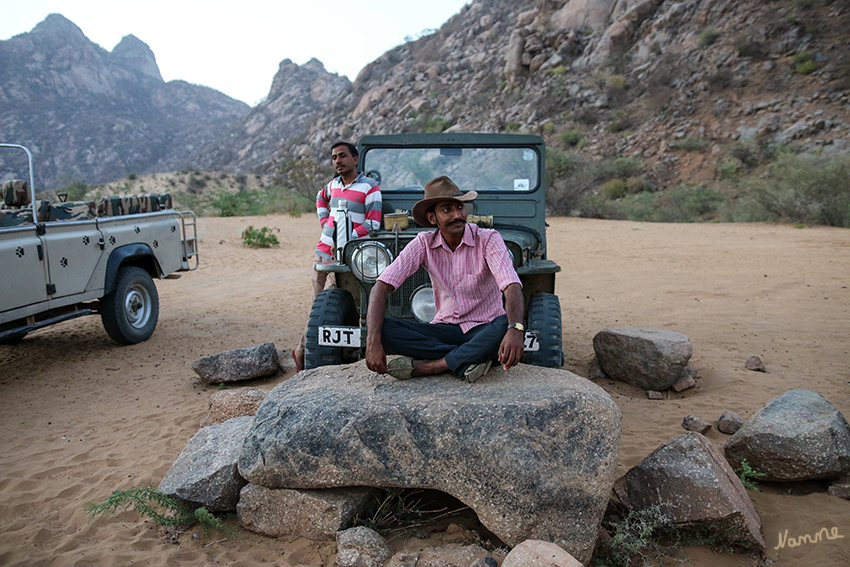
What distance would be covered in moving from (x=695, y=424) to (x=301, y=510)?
2531 millimetres

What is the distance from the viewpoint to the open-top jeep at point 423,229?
146 inches

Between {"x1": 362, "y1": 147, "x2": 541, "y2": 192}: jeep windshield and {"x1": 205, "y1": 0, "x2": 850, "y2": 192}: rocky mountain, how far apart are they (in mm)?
19229

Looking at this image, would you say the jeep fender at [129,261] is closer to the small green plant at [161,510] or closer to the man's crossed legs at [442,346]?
the small green plant at [161,510]

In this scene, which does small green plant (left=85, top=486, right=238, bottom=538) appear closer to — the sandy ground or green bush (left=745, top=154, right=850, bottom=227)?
the sandy ground

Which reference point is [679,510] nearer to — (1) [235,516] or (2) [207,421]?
Answer: (1) [235,516]

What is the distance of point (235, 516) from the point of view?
8.90 feet

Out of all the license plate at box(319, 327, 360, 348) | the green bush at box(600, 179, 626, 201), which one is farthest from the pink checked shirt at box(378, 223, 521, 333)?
the green bush at box(600, 179, 626, 201)

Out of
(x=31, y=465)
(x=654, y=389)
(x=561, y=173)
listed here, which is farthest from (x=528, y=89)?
(x=31, y=465)

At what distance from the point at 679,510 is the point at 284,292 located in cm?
756

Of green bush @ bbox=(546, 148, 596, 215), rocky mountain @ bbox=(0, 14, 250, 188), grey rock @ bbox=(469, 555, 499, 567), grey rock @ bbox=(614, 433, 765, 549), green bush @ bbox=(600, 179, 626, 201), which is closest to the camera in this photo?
grey rock @ bbox=(469, 555, 499, 567)

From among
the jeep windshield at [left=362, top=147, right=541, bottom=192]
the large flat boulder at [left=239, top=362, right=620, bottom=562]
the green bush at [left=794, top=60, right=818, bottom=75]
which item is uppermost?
the green bush at [left=794, top=60, right=818, bottom=75]

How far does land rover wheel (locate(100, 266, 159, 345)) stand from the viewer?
19.3 feet

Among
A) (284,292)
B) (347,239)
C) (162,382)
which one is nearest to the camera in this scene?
(347,239)

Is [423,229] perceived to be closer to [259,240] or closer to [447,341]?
[447,341]
